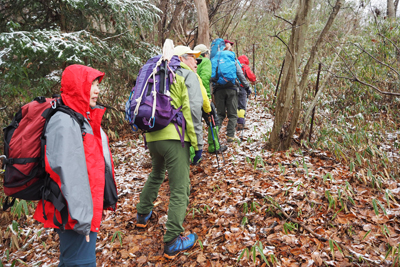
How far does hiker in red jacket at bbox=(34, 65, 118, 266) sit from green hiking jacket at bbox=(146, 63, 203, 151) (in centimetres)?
84

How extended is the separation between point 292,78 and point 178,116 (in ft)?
9.17

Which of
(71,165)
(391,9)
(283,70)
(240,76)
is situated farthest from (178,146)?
(391,9)

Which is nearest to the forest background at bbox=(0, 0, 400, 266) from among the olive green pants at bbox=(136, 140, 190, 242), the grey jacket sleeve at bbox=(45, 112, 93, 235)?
the olive green pants at bbox=(136, 140, 190, 242)

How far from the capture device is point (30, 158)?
1696 mm

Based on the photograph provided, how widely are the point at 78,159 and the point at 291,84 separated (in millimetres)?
4014

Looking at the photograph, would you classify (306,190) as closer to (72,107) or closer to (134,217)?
(134,217)

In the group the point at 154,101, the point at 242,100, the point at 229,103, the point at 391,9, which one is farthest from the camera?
the point at 391,9

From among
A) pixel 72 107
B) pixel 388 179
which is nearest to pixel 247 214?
pixel 388 179

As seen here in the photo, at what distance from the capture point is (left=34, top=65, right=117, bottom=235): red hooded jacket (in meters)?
1.67

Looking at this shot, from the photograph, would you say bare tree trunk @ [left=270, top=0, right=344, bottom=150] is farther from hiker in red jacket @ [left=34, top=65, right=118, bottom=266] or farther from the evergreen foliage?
hiker in red jacket @ [left=34, top=65, right=118, bottom=266]

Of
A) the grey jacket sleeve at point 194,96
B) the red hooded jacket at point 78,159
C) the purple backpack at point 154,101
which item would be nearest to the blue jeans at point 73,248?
the red hooded jacket at point 78,159

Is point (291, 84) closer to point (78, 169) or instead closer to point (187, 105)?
point (187, 105)

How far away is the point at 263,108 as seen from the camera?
8.22m

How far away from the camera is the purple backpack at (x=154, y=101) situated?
2635 millimetres
